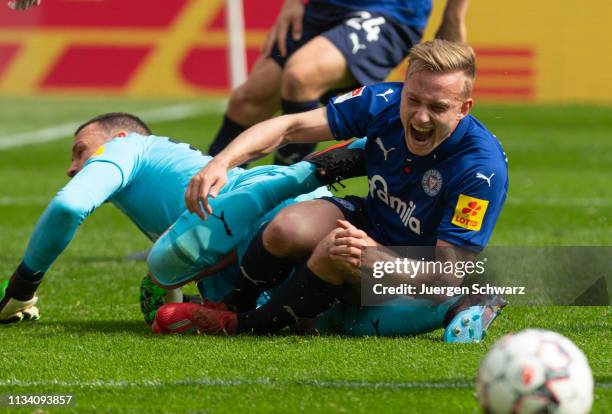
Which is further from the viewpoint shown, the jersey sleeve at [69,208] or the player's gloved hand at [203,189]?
the jersey sleeve at [69,208]

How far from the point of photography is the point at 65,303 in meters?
5.42

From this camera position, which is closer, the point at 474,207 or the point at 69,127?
the point at 474,207

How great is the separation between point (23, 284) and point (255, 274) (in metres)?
0.87

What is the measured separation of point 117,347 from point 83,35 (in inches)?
586

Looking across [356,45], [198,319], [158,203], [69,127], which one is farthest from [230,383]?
[69,127]

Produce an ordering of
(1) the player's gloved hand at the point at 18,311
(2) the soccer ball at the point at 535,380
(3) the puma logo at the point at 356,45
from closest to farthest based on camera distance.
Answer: (2) the soccer ball at the point at 535,380, (1) the player's gloved hand at the point at 18,311, (3) the puma logo at the point at 356,45

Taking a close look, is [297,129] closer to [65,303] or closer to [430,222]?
[430,222]

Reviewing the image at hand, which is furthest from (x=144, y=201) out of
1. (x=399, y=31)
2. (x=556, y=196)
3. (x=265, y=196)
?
(x=556, y=196)

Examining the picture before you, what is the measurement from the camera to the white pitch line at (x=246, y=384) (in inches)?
143

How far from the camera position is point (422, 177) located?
4.39 meters

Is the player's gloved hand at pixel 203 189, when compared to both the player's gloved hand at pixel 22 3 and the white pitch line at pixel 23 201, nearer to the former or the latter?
the player's gloved hand at pixel 22 3

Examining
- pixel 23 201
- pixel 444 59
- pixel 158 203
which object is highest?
pixel 444 59

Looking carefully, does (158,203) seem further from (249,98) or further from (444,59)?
(249,98)

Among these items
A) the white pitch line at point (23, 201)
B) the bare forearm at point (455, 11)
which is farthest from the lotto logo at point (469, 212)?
the white pitch line at point (23, 201)
